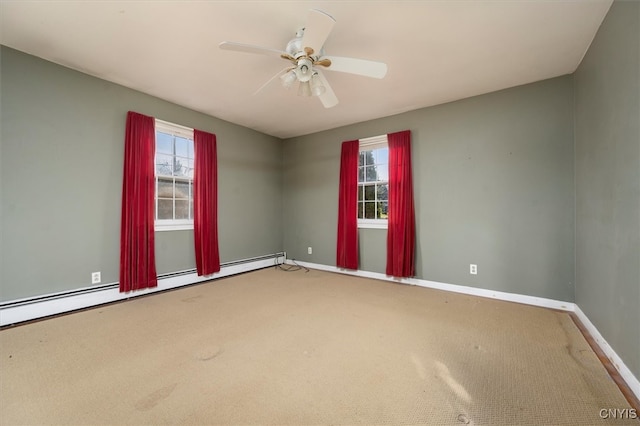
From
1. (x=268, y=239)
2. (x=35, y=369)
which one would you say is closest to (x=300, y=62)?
(x=35, y=369)

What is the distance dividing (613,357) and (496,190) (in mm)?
1908

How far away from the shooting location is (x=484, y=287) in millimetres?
3152

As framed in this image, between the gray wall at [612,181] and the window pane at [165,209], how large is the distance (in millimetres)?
4466

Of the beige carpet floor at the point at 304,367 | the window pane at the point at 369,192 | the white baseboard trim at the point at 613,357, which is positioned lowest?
the beige carpet floor at the point at 304,367

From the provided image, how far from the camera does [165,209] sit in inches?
138

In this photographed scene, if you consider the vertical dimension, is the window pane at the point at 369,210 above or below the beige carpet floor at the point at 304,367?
above

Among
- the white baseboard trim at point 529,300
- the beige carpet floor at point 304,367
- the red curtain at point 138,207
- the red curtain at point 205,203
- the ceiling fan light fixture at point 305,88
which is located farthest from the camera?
the red curtain at point 205,203

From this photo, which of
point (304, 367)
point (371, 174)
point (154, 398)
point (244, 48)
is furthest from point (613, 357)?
point (244, 48)

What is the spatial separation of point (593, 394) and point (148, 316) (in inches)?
137

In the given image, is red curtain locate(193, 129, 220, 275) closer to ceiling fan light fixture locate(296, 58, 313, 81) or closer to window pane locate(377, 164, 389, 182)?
ceiling fan light fixture locate(296, 58, 313, 81)

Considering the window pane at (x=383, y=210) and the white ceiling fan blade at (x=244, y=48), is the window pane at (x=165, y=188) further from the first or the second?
the window pane at (x=383, y=210)

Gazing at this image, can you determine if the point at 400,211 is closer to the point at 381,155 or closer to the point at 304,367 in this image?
the point at 381,155

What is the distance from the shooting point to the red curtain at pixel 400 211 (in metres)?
3.64

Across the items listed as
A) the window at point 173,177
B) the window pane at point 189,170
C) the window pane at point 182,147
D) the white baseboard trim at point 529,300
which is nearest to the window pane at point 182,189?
the window at point 173,177
